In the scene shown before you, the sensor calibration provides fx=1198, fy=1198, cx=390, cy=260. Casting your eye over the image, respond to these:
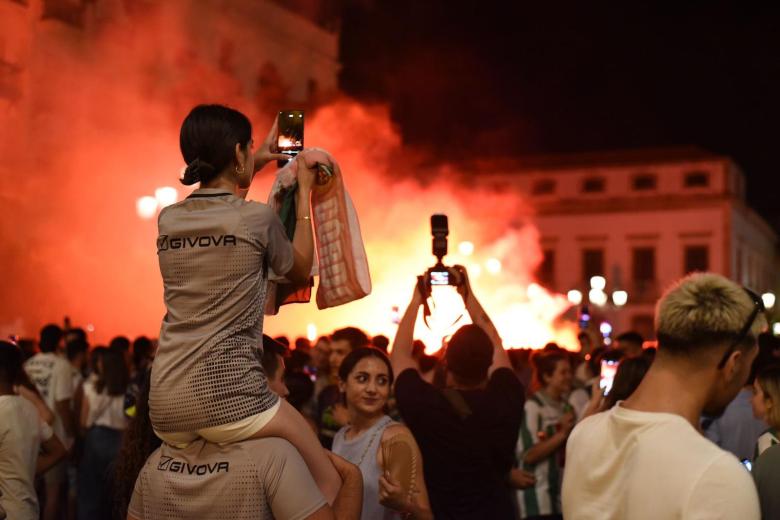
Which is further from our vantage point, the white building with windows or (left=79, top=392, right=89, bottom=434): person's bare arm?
the white building with windows

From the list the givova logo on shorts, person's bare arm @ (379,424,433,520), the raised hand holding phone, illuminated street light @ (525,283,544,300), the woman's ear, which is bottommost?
person's bare arm @ (379,424,433,520)

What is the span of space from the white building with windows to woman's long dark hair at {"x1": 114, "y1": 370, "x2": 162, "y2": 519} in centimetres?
4952

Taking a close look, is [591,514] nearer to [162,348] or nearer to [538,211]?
Answer: [162,348]

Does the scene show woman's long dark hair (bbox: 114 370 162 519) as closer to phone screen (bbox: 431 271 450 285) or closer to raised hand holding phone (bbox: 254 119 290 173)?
raised hand holding phone (bbox: 254 119 290 173)

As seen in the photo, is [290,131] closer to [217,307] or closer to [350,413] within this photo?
[217,307]

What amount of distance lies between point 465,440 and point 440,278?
2.44ft

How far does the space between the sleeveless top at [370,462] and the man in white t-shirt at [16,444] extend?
57.9 inches

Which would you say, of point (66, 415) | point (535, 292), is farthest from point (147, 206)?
point (535, 292)

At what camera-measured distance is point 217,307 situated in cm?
323

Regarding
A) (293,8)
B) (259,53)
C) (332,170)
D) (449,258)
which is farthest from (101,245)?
(332,170)

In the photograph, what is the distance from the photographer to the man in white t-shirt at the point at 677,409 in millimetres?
2652

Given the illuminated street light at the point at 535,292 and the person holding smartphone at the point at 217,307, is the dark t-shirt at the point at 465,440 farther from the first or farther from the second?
the illuminated street light at the point at 535,292

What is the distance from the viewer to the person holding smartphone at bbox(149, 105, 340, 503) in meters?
3.19

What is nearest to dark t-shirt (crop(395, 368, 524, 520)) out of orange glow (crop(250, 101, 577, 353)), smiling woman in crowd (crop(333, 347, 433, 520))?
smiling woman in crowd (crop(333, 347, 433, 520))
